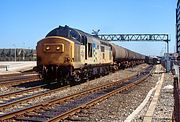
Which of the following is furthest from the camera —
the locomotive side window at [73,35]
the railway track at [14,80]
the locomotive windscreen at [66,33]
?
the railway track at [14,80]

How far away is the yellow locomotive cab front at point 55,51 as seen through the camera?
69.0 ft

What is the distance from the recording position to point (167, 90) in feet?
67.7

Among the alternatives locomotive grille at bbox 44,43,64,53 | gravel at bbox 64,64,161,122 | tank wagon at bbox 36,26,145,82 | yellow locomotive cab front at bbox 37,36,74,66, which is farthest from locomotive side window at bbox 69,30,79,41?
gravel at bbox 64,64,161,122

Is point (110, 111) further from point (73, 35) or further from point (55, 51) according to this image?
point (73, 35)

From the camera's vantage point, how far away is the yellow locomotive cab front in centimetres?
2103

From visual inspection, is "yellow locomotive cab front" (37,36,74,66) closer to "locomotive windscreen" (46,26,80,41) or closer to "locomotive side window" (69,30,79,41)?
"locomotive windscreen" (46,26,80,41)

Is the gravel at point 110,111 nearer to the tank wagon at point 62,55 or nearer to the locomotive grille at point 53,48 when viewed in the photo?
the tank wagon at point 62,55

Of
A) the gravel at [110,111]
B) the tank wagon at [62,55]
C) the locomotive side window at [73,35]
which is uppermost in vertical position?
the locomotive side window at [73,35]

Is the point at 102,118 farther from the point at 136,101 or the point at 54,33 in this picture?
the point at 54,33

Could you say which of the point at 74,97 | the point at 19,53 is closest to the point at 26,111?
the point at 74,97

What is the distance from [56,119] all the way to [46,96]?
6873 millimetres

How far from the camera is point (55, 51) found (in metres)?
21.3

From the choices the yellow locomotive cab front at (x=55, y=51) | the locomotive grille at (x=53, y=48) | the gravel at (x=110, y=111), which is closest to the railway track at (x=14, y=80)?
the yellow locomotive cab front at (x=55, y=51)

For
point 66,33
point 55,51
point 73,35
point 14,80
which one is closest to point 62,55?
point 55,51
